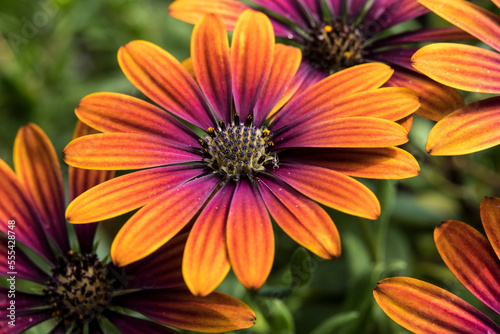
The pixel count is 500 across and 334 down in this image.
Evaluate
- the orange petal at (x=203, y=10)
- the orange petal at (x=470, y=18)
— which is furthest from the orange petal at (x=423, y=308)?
the orange petal at (x=203, y=10)

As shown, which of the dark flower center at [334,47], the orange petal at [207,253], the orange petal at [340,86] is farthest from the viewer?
the dark flower center at [334,47]

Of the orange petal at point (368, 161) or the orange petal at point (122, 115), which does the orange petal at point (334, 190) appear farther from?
the orange petal at point (122, 115)

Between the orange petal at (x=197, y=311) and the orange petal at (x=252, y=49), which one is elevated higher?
the orange petal at (x=252, y=49)

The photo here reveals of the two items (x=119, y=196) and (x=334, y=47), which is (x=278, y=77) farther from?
(x=119, y=196)

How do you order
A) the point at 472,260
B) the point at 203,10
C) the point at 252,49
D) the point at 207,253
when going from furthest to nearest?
the point at 203,10 → the point at 252,49 → the point at 472,260 → the point at 207,253

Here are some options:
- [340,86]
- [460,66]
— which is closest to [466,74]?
[460,66]

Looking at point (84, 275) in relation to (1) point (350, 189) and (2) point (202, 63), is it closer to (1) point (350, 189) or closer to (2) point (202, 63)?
(2) point (202, 63)

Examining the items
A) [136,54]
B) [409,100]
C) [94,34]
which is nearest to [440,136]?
[409,100]
